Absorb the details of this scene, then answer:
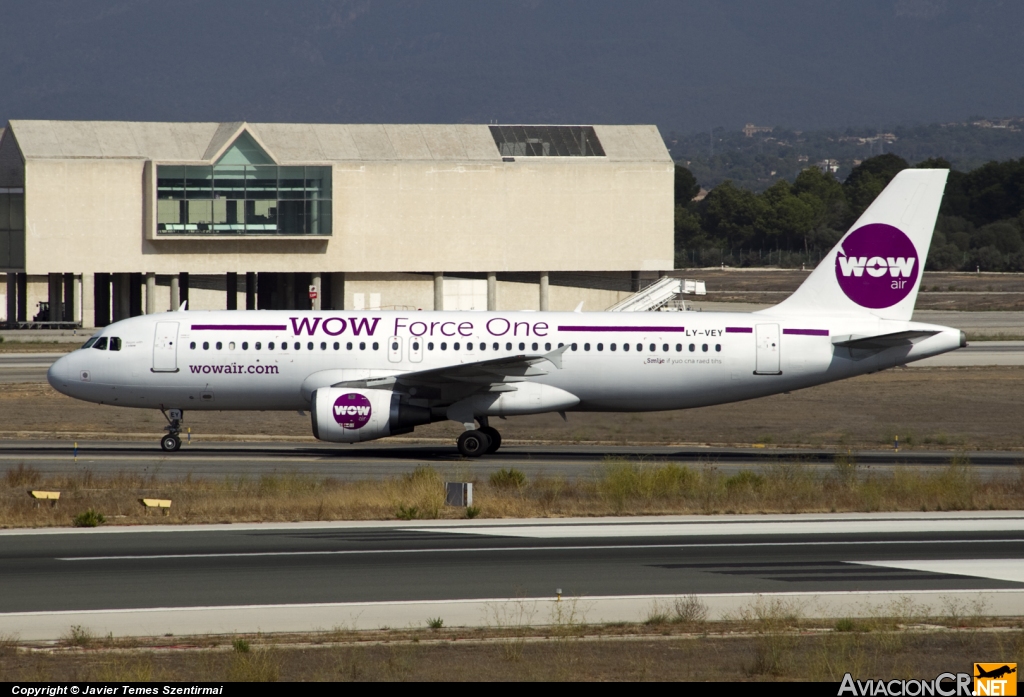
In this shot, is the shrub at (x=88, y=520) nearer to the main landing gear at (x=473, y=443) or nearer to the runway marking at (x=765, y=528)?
the runway marking at (x=765, y=528)

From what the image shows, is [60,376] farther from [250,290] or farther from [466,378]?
[250,290]

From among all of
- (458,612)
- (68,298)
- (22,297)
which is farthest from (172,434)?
(22,297)

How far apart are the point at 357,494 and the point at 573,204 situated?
68502mm

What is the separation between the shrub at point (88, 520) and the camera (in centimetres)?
2131

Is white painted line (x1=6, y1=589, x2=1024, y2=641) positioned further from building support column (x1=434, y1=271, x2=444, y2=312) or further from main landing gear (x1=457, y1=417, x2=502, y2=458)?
building support column (x1=434, y1=271, x2=444, y2=312)

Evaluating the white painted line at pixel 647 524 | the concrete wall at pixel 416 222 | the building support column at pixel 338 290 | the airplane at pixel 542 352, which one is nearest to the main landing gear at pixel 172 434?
the airplane at pixel 542 352

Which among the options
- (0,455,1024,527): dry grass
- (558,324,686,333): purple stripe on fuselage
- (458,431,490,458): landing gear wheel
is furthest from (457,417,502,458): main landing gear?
(0,455,1024,527): dry grass

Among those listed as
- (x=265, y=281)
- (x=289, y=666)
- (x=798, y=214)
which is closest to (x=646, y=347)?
(x=289, y=666)

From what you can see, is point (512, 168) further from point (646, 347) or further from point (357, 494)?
point (357, 494)

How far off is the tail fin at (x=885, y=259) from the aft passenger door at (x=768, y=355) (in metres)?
0.94

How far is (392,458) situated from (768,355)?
9.49m

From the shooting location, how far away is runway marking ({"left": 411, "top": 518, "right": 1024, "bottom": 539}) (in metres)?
20.9

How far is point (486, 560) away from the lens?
59.9ft

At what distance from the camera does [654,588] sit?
16453 millimetres
